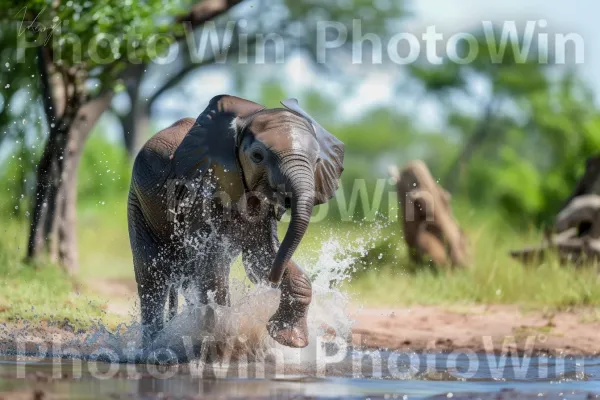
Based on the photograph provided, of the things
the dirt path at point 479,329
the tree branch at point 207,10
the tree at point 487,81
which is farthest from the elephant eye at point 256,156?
the tree at point 487,81

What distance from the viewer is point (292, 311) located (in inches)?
296

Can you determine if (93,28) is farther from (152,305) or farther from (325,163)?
(325,163)

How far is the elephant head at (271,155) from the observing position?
6.70 m

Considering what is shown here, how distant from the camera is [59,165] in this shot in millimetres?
13891

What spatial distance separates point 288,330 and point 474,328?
3.67 meters

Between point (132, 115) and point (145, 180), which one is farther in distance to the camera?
point (132, 115)

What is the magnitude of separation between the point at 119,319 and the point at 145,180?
2732mm

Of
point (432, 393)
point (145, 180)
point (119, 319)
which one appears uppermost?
point (145, 180)

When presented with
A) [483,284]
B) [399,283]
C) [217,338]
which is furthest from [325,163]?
[399,283]

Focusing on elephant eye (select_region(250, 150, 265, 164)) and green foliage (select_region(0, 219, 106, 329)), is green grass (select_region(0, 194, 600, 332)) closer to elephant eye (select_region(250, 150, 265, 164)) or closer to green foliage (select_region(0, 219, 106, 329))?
green foliage (select_region(0, 219, 106, 329))

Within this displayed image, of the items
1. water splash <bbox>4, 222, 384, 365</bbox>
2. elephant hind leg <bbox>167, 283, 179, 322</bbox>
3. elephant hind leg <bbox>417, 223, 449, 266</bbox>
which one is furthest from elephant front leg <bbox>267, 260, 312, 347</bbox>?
elephant hind leg <bbox>417, 223, 449, 266</bbox>

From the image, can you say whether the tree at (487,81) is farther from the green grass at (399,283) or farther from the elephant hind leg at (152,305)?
the elephant hind leg at (152,305)

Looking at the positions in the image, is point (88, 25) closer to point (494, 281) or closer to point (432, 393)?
point (494, 281)

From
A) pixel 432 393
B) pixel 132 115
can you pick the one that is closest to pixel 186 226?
pixel 432 393
